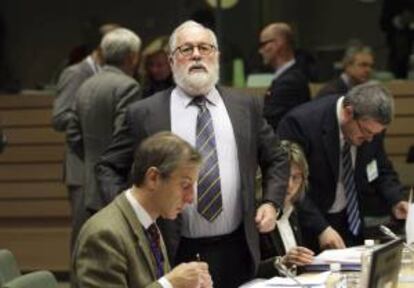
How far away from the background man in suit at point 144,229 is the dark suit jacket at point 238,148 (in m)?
0.83

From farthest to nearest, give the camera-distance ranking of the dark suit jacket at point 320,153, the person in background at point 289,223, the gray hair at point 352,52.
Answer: the gray hair at point 352,52
the dark suit jacket at point 320,153
the person in background at point 289,223

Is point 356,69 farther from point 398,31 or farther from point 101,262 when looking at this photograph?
point 101,262

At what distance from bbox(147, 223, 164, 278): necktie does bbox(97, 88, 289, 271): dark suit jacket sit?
2.41 ft

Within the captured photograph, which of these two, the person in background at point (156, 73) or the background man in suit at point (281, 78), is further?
the person in background at point (156, 73)

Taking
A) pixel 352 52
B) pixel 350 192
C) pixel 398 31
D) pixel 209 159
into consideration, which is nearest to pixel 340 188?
pixel 350 192

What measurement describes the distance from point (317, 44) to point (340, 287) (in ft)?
17.4

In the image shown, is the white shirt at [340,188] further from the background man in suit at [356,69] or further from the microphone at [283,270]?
the background man in suit at [356,69]

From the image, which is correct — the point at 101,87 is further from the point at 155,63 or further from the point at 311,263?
the point at 311,263

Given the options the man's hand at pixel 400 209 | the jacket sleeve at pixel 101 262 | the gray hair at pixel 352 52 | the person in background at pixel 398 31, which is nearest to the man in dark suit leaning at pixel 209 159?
the jacket sleeve at pixel 101 262

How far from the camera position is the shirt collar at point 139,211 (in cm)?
392

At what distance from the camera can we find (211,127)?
4879 mm

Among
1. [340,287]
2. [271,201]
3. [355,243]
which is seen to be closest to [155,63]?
[355,243]

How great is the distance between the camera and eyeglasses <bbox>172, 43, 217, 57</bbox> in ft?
16.2

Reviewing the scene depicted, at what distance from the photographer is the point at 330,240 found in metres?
5.83
